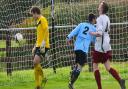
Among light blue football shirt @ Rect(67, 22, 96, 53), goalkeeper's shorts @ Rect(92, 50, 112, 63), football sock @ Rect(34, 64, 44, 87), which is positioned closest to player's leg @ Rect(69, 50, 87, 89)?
light blue football shirt @ Rect(67, 22, 96, 53)


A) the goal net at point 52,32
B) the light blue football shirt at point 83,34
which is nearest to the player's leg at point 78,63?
the light blue football shirt at point 83,34

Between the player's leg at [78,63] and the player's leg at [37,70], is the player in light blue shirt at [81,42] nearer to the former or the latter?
the player's leg at [78,63]

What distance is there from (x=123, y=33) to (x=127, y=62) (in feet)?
3.08

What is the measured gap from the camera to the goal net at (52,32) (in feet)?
47.4

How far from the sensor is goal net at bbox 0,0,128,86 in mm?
14438

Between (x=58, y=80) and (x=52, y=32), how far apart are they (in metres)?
1.77

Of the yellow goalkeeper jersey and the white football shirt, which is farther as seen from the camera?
the yellow goalkeeper jersey

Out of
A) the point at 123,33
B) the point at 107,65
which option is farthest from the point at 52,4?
the point at 107,65

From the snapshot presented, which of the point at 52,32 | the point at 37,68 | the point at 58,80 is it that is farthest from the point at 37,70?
the point at 52,32

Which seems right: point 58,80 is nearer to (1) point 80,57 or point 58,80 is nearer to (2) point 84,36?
(1) point 80,57

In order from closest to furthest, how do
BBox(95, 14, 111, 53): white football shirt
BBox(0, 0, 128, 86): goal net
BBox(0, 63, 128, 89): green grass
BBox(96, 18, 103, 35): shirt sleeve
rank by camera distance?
1. BBox(96, 18, 103, 35): shirt sleeve
2. BBox(95, 14, 111, 53): white football shirt
3. BBox(0, 63, 128, 89): green grass
4. BBox(0, 0, 128, 86): goal net

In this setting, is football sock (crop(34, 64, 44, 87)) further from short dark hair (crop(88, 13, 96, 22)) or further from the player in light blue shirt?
short dark hair (crop(88, 13, 96, 22))

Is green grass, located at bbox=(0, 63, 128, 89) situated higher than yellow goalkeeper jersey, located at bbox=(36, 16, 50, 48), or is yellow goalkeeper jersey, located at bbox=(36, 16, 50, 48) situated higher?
yellow goalkeeper jersey, located at bbox=(36, 16, 50, 48)

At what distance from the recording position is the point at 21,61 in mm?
14531
